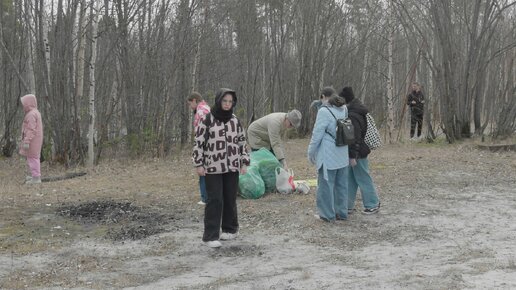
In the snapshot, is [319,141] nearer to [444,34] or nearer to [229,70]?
[444,34]

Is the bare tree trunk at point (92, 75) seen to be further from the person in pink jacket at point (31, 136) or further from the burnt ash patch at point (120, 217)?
the burnt ash patch at point (120, 217)

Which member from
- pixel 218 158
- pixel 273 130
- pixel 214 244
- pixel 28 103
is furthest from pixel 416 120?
pixel 214 244

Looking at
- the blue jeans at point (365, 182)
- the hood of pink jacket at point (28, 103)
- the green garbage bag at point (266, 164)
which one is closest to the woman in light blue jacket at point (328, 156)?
the blue jeans at point (365, 182)

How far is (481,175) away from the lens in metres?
10.2

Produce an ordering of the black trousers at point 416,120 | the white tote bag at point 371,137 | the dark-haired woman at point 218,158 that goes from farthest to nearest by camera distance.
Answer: the black trousers at point 416,120, the white tote bag at point 371,137, the dark-haired woman at point 218,158

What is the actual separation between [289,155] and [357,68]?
10.8 meters

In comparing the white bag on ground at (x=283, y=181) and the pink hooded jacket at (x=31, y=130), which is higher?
the pink hooded jacket at (x=31, y=130)

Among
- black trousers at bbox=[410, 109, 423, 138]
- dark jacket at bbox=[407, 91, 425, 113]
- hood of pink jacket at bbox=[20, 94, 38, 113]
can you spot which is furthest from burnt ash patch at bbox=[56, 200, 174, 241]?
black trousers at bbox=[410, 109, 423, 138]

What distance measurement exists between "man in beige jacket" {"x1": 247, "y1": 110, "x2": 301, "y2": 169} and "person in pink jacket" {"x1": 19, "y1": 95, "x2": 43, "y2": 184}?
14.0 ft

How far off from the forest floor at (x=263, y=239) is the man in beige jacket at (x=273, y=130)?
2.49ft

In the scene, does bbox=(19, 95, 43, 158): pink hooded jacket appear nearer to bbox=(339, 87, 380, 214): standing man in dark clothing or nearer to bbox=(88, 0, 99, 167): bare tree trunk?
bbox=(88, 0, 99, 167): bare tree trunk

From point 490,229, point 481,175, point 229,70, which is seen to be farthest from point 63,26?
point 229,70

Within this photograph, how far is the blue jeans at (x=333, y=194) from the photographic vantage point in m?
6.66

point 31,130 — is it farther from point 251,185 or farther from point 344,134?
point 344,134
